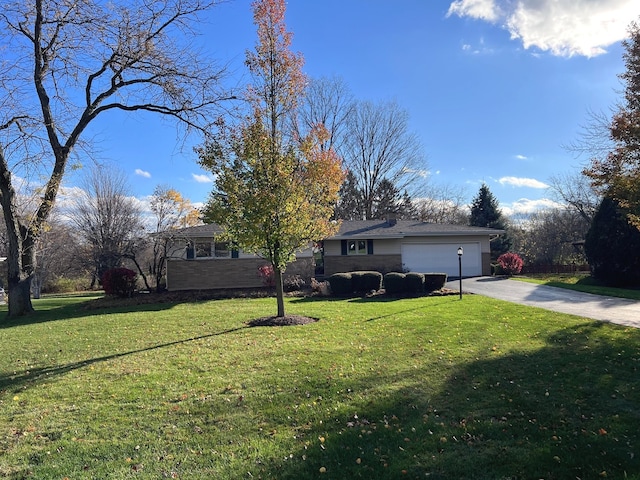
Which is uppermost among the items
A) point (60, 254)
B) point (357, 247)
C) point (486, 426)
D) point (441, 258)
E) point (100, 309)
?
point (60, 254)

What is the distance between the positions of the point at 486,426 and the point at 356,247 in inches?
810

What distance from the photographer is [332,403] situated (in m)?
5.15

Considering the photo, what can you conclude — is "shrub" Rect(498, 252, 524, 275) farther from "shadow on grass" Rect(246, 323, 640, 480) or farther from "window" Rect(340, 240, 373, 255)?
"shadow on grass" Rect(246, 323, 640, 480)

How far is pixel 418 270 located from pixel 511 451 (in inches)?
871

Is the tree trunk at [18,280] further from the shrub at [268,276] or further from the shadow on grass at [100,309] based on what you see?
the shrub at [268,276]

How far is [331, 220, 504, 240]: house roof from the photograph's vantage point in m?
24.6

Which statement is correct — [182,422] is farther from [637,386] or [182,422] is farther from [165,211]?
[165,211]

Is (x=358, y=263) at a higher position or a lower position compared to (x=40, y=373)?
higher

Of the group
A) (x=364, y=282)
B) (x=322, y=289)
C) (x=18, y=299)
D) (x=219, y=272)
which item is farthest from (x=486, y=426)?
(x=219, y=272)

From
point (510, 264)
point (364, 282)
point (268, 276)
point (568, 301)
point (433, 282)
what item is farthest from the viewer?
point (510, 264)

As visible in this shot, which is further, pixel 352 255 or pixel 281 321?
pixel 352 255

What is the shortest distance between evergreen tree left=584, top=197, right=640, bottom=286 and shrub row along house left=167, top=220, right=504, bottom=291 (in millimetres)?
6112

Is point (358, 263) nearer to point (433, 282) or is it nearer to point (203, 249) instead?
point (433, 282)

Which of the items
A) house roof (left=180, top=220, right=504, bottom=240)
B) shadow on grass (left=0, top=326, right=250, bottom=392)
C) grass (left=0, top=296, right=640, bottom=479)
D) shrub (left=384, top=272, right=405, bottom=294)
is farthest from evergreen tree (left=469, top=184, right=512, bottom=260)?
shadow on grass (left=0, top=326, right=250, bottom=392)
